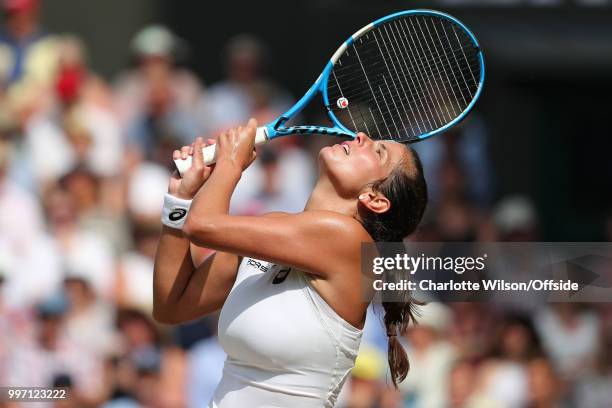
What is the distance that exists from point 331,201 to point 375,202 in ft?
0.48

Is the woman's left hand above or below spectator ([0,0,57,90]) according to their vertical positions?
below

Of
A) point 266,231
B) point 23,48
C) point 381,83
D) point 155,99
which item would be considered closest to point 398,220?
point 266,231

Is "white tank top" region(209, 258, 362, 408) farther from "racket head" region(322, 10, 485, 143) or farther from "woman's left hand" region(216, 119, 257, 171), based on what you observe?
"racket head" region(322, 10, 485, 143)

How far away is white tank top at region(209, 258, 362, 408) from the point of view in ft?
13.1

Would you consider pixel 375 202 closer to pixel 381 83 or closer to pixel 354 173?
pixel 354 173

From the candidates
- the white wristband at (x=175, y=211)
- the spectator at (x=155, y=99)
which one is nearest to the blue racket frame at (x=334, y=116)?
the white wristband at (x=175, y=211)

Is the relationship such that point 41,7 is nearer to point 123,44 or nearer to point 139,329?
point 123,44

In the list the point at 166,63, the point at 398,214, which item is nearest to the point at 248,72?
the point at 166,63

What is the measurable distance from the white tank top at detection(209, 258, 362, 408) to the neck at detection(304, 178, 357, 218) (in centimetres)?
23

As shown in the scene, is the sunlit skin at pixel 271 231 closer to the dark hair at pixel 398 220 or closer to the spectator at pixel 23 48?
the dark hair at pixel 398 220

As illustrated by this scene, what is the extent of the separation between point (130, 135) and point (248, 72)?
1.13m

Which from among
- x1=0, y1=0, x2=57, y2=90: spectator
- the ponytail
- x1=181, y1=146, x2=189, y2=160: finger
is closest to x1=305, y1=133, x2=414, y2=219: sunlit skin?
the ponytail

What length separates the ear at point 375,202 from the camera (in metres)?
4.10

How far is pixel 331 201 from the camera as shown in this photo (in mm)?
4145
